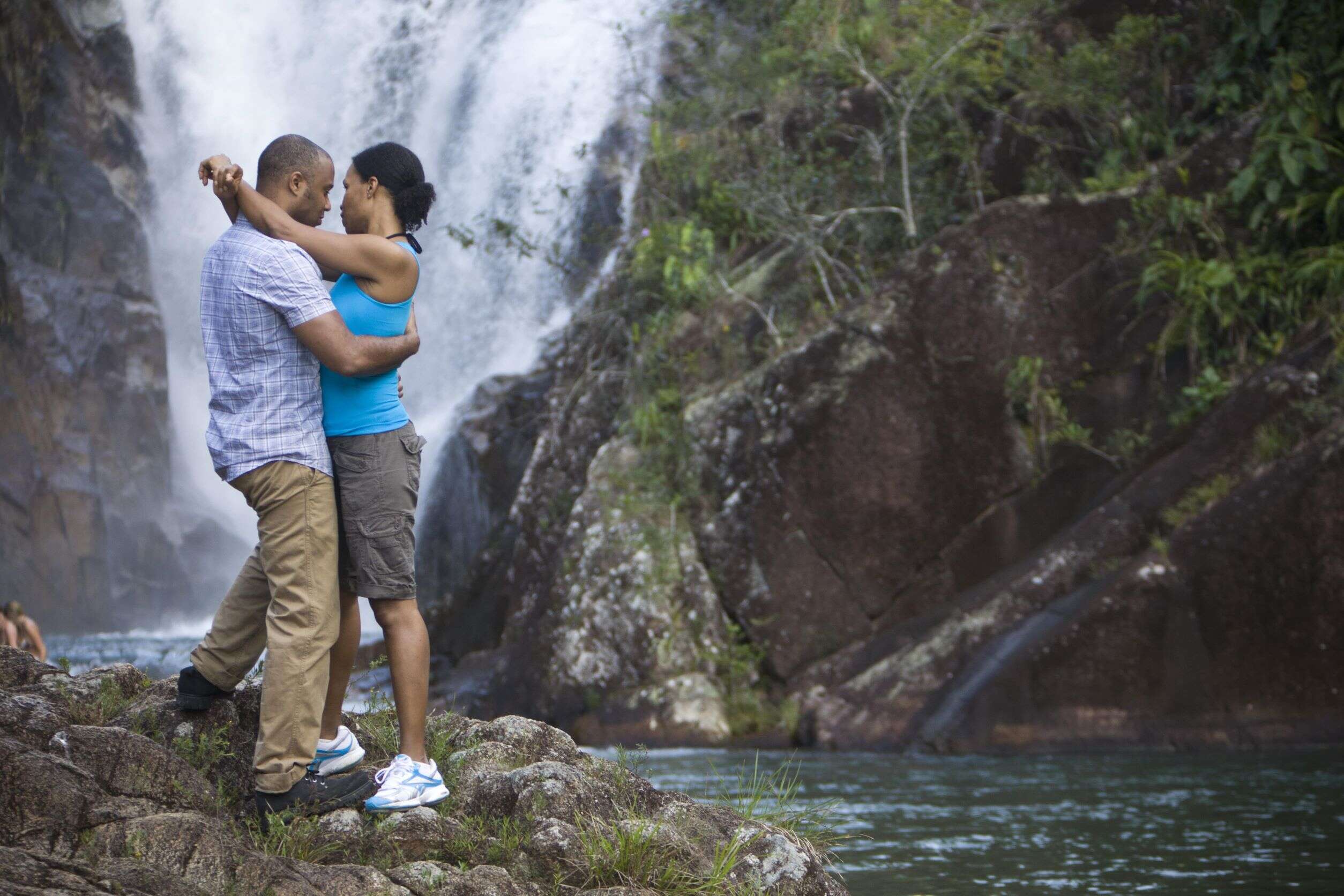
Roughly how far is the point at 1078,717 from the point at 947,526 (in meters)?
2.69

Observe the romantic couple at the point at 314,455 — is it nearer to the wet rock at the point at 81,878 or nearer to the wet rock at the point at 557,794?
the wet rock at the point at 557,794

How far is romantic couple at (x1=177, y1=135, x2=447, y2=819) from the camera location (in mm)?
3428

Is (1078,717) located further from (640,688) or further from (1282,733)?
(640,688)

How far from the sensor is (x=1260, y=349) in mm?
10844

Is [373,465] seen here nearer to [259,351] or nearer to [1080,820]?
[259,351]

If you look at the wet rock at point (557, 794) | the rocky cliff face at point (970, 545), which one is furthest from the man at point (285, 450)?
the rocky cliff face at point (970, 545)

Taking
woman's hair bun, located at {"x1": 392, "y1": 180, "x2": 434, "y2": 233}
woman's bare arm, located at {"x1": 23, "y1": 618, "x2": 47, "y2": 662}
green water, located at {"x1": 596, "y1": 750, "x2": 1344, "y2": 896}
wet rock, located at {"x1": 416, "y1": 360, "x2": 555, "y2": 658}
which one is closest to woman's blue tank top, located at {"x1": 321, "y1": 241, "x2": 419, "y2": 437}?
woman's hair bun, located at {"x1": 392, "y1": 180, "x2": 434, "y2": 233}

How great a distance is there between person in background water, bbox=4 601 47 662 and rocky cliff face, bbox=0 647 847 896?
798 centimetres

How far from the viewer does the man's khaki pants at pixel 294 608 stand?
3352 mm

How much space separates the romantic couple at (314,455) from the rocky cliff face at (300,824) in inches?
5.8

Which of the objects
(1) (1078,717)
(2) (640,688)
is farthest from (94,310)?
(1) (1078,717)

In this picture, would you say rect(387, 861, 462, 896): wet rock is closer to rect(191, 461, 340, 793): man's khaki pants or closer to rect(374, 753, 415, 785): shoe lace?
rect(374, 753, 415, 785): shoe lace

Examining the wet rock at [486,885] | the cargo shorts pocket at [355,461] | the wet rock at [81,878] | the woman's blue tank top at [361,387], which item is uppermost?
the woman's blue tank top at [361,387]

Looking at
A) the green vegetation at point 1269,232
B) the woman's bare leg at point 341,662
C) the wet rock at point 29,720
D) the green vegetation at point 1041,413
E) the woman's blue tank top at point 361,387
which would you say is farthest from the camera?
the green vegetation at point 1041,413
